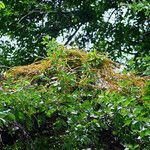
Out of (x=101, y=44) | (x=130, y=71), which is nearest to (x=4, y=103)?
(x=130, y=71)

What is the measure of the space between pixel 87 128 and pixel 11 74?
1.19 m

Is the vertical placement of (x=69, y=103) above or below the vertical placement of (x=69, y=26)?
below

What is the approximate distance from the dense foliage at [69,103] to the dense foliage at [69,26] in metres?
6.17

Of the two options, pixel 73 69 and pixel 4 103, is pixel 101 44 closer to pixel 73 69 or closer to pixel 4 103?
pixel 73 69

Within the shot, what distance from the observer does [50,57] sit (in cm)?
436

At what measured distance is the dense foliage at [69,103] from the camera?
3.80 metres

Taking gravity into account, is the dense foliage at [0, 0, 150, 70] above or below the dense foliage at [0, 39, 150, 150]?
above

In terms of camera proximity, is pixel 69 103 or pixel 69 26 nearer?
pixel 69 103

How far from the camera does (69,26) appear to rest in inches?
465

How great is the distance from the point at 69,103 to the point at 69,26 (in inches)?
315

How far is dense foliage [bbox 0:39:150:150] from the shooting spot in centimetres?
380

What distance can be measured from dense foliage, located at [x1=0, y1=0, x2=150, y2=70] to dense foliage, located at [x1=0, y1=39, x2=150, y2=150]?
243 inches

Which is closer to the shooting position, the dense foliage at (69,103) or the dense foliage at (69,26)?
the dense foliage at (69,103)

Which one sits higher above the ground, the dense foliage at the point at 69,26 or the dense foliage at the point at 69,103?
the dense foliage at the point at 69,26
